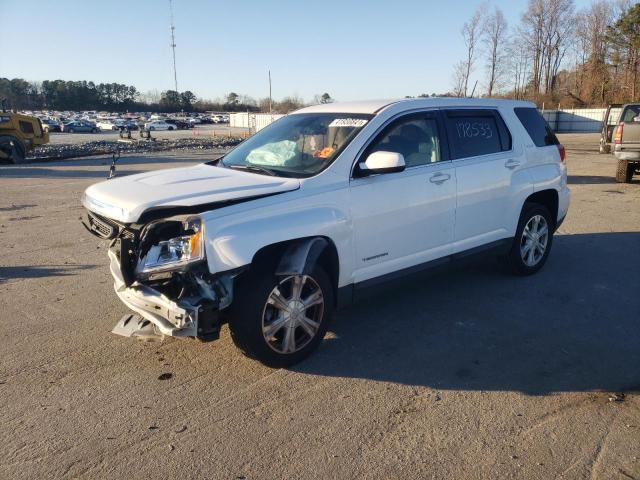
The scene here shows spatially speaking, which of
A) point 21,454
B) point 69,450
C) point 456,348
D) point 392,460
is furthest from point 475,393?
point 21,454

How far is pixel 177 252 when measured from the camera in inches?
141

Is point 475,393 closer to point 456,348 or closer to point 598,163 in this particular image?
point 456,348

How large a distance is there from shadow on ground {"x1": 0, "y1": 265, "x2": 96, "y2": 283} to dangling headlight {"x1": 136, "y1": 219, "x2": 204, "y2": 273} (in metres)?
3.13

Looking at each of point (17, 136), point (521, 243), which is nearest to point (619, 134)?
point (521, 243)

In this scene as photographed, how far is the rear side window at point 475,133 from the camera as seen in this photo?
516 centimetres

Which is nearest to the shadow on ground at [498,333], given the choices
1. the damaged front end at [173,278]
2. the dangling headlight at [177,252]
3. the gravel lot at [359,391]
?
the gravel lot at [359,391]

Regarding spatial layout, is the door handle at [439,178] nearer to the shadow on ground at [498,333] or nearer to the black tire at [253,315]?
the shadow on ground at [498,333]

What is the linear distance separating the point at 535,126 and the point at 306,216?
361cm

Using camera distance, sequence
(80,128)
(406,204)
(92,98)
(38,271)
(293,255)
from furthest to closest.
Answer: (92,98)
(80,128)
(38,271)
(406,204)
(293,255)

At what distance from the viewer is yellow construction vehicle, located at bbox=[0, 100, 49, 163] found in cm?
2211

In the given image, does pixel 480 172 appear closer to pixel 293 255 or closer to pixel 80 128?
pixel 293 255

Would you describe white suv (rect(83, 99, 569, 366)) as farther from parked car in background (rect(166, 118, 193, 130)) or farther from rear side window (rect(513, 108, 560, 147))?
parked car in background (rect(166, 118, 193, 130))

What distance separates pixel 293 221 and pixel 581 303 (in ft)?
10.6

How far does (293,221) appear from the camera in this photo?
3.85m
